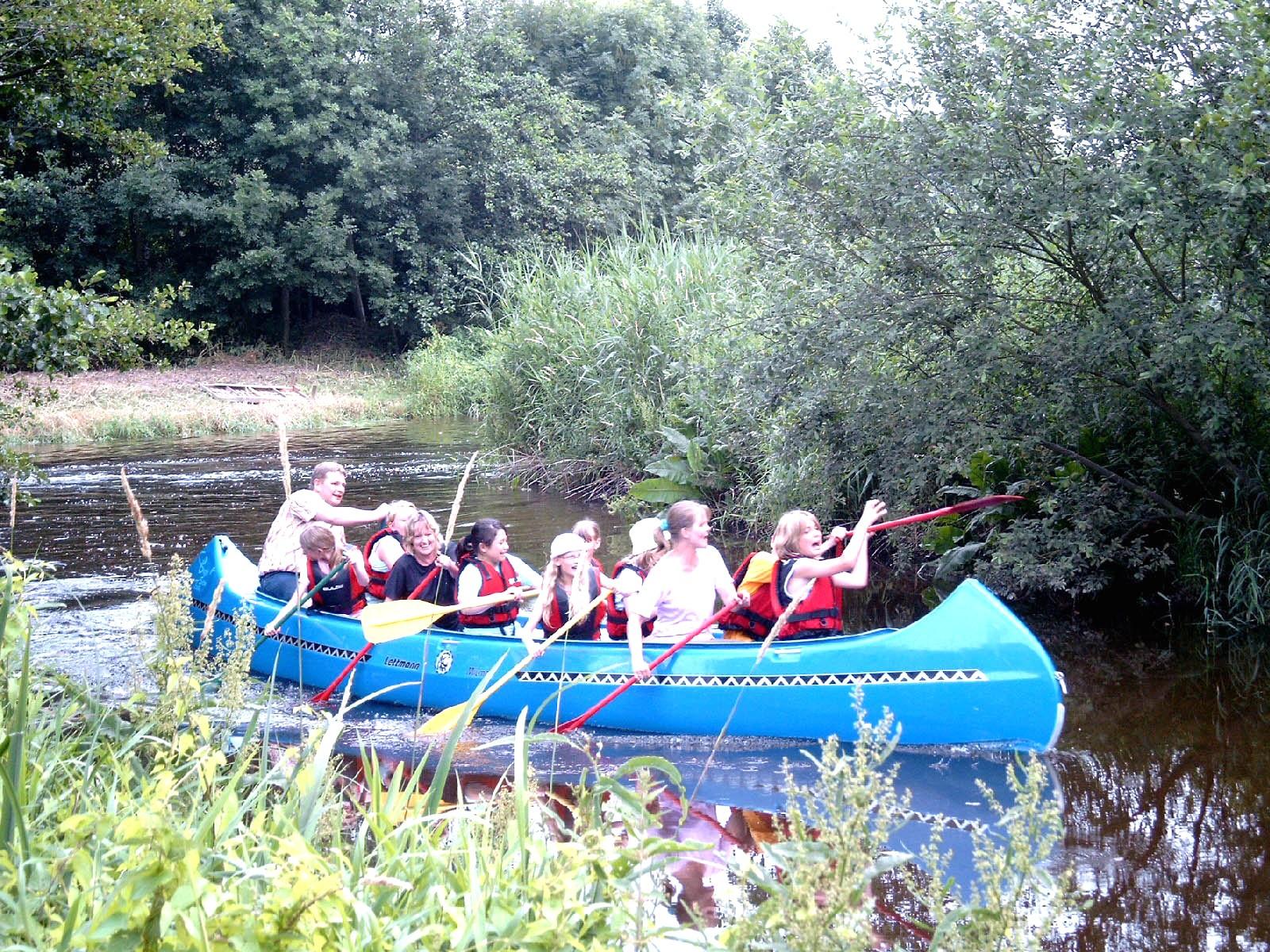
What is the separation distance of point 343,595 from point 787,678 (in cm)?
282

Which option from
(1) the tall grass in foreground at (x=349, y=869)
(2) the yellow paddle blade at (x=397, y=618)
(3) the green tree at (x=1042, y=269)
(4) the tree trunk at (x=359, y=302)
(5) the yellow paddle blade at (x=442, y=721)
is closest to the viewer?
(1) the tall grass in foreground at (x=349, y=869)

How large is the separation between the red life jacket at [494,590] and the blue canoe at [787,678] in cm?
26

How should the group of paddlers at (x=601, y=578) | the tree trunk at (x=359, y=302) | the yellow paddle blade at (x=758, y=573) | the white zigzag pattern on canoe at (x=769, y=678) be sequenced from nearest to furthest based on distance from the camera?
the white zigzag pattern on canoe at (x=769, y=678) < the group of paddlers at (x=601, y=578) < the yellow paddle blade at (x=758, y=573) < the tree trunk at (x=359, y=302)

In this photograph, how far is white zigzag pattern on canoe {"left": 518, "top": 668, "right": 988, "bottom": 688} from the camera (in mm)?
5000

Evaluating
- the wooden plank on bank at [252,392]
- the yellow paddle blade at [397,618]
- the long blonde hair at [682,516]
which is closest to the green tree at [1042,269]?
the long blonde hair at [682,516]

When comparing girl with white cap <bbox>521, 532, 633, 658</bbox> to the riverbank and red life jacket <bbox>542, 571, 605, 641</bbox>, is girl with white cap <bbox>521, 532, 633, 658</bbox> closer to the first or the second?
red life jacket <bbox>542, 571, 605, 641</bbox>

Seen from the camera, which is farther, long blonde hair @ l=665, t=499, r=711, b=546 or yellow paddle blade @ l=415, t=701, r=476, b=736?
long blonde hair @ l=665, t=499, r=711, b=546


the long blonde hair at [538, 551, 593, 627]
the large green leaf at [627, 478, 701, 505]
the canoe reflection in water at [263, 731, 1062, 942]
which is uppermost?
the long blonde hair at [538, 551, 593, 627]

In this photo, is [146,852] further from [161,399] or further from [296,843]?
[161,399]

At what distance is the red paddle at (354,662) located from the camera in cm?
570

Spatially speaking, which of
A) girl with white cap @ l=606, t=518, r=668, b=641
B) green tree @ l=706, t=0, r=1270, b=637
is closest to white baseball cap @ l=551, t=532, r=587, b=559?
girl with white cap @ l=606, t=518, r=668, b=641

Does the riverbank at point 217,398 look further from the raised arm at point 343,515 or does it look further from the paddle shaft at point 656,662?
the paddle shaft at point 656,662

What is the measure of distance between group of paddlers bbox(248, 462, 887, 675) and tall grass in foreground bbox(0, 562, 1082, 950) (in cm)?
249

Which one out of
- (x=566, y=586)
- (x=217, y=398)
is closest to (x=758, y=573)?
(x=566, y=586)
